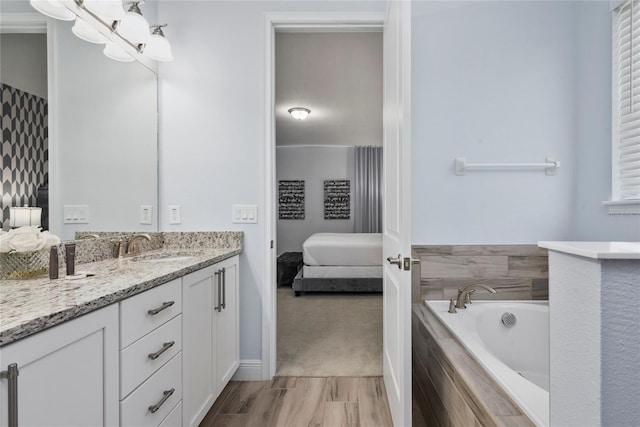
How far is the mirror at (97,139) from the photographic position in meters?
1.50

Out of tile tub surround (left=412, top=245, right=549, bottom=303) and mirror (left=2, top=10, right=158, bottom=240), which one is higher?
mirror (left=2, top=10, right=158, bottom=240)

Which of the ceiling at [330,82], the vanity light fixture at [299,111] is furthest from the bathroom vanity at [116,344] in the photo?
the vanity light fixture at [299,111]

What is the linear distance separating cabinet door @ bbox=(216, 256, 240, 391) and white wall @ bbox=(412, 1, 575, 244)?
1251 mm

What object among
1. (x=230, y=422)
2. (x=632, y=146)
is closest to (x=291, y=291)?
(x=230, y=422)

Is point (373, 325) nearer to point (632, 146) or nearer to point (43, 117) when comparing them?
point (632, 146)

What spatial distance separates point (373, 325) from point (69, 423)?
279cm

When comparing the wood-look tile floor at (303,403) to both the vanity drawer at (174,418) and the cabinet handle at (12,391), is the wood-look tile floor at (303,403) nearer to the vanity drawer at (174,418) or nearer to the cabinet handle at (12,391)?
the vanity drawer at (174,418)

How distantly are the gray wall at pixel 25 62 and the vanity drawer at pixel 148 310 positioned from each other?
917 millimetres

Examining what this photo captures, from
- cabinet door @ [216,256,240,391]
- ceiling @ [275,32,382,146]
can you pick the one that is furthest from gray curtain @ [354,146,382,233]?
cabinet door @ [216,256,240,391]

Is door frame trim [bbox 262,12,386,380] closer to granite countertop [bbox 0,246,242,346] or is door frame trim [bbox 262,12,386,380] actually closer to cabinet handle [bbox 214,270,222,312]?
cabinet handle [bbox 214,270,222,312]

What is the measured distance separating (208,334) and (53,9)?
1.59 metres

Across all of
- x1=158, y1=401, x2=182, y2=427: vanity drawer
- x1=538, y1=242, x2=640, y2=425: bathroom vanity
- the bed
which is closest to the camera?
x1=538, y1=242, x2=640, y2=425: bathroom vanity

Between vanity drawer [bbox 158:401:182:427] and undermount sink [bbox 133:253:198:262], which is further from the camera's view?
undermount sink [bbox 133:253:198:262]

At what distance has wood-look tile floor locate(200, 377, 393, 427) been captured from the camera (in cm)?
183
